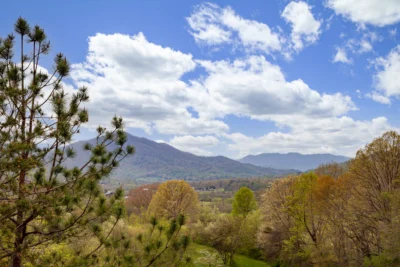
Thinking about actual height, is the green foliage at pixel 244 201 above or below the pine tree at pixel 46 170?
below

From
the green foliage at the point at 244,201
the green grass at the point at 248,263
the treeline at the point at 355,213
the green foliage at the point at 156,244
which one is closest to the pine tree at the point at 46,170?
the green foliage at the point at 156,244

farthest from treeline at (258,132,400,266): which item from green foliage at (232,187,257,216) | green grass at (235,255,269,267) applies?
green foliage at (232,187,257,216)

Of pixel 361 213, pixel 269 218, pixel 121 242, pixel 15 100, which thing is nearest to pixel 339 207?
pixel 361 213

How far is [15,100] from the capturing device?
662 cm

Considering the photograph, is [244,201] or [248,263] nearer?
[248,263]

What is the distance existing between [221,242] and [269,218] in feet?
23.6

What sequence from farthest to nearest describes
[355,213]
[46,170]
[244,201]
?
[244,201] → [355,213] → [46,170]

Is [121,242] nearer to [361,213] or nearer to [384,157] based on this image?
[361,213]

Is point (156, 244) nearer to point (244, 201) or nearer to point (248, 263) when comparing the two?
point (248, 263)

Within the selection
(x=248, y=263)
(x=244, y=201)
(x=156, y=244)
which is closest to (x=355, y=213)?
(x=156, y=244)

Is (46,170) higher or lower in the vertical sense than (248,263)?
higher

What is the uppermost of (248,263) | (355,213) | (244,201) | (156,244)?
(156,244)

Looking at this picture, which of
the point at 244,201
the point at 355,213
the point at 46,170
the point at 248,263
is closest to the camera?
the point at 46,170

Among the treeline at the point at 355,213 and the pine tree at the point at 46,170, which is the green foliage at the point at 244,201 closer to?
the treeline at the point at 355,213
